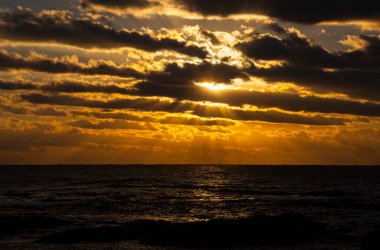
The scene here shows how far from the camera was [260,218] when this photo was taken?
4925 cm

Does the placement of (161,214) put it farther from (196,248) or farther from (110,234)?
(196,248)

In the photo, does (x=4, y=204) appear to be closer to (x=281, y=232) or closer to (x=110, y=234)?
(x=110, y=234)

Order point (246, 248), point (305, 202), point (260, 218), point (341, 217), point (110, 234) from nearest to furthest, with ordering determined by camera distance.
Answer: point (246, 248) → point (110, 234) → point (260, 218) → point (341, 217) → point (305, 202)

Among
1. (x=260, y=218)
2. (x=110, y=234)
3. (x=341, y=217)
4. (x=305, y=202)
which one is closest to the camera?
(x=110, y=234)

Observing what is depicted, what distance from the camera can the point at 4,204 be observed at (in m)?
73.3

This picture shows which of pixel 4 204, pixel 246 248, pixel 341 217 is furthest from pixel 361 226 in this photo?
pixel 4 204

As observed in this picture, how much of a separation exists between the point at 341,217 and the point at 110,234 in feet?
90.6

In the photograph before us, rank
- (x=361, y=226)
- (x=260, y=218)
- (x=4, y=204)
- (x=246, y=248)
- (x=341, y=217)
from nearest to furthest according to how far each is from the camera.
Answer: (x=246, y=248) < (x=260, y=218) < (x=361, y=226) < (x=341, y=217) < (x=4, y=204)

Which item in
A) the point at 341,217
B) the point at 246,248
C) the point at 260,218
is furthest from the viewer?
the point at 341,217

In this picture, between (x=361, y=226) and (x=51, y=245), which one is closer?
(x=51, y=245)

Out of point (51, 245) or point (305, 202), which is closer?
point (51, 245)

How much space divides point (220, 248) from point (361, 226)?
1877cm

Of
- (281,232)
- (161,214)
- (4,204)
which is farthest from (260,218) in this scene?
(4,204)

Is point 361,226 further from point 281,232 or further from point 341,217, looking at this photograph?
point 281,232
